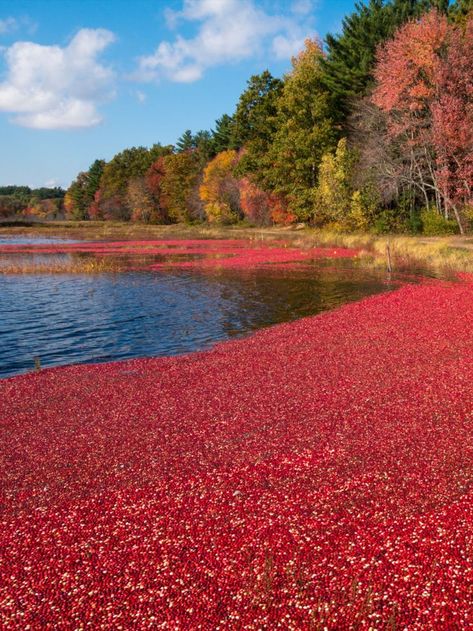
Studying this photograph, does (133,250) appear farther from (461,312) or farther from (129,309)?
(461,312)

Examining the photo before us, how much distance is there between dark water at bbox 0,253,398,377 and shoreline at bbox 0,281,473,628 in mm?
4751

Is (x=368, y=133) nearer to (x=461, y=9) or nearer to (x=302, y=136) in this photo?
(x=302, y=136)

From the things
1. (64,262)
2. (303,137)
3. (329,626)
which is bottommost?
(329,626)

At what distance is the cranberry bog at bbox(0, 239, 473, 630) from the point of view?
5.84 m

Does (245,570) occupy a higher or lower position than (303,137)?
lower

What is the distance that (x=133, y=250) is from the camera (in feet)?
212

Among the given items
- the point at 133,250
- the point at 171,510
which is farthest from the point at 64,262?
the point at 171,510

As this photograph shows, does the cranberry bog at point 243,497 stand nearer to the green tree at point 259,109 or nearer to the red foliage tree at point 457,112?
the red foliage tree at point 457,112

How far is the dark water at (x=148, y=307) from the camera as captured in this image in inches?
809

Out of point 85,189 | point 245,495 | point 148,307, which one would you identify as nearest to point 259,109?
point 148,307

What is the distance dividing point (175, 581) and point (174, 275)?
36833 millimetres

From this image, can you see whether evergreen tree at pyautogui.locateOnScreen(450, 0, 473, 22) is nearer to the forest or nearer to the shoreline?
the forest

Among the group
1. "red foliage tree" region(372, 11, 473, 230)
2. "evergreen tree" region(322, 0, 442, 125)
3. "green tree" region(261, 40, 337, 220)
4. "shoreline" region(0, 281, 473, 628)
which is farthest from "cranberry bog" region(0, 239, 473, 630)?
"green tree" region(261, 40, 337, 220)

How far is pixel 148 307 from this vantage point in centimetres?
2878
